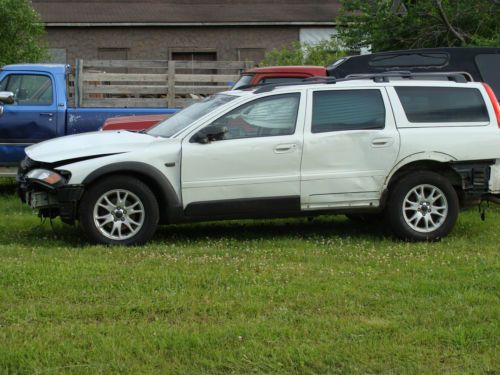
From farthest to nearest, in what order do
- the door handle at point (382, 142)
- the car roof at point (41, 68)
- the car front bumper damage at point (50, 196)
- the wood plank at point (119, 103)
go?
the wood plank at point (119, 103) → the car roof at point (41, 68) → the door handle at point (382, 142) → the car front bumper damage at point (50, 196)

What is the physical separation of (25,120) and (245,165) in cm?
512

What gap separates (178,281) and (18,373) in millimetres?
1998

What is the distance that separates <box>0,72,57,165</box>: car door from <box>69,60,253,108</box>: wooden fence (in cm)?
59

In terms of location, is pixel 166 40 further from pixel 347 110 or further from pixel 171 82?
pixel 347 110

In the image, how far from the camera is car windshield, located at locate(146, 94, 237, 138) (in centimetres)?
855

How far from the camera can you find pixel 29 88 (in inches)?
488

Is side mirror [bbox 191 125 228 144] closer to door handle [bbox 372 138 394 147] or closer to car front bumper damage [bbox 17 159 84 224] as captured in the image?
car front bumper damage [bbox 17 159 84 224]

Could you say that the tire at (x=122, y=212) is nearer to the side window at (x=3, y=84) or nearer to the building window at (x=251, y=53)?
the side window at (x=3, y=84)

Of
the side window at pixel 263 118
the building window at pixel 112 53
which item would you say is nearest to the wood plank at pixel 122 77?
the side window at pixel 263 118

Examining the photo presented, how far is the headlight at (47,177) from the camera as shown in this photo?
7.95 m

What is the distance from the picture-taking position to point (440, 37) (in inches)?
725

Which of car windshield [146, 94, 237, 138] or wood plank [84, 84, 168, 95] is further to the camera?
wood plank [84, 84, 168, 95]

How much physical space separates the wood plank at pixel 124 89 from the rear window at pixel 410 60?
3.46 m

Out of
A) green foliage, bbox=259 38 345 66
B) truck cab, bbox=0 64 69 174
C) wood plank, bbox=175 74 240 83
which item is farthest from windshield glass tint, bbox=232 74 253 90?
green foliage, bbox=259 38 345 66
